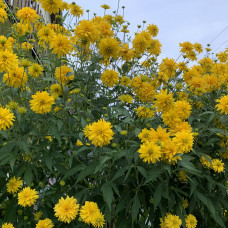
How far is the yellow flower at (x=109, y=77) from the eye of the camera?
219 centimetres

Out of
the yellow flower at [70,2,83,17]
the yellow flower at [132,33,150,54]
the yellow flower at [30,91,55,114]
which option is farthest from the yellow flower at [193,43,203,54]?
the yellow flower at [30,91,55,114]

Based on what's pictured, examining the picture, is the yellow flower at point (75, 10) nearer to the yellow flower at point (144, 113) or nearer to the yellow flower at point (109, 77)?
the yellow flower at point (109, 77)

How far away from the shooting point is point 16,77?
6.22 feet

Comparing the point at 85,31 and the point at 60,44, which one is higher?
the point at 85,31

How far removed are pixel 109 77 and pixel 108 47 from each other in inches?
9.9

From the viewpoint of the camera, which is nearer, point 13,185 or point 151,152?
point 151,152

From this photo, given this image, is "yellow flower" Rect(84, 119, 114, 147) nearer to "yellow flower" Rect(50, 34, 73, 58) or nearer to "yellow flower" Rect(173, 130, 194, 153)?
"yellow flower" Rect(173, 130, 194, 153)

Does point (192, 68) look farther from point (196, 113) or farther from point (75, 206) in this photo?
point (75, 206)

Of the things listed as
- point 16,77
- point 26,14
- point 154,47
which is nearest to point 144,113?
point 16,77

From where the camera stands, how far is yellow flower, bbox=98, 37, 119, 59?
7.29 ft

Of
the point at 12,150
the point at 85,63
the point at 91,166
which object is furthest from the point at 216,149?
the point at 12,150

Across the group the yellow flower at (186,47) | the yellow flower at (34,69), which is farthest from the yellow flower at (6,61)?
the yellow flower at (186,47)

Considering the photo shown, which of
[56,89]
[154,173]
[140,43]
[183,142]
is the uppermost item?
[140,43]

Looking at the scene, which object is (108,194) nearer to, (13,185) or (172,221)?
(172,221)
